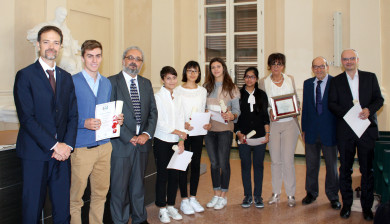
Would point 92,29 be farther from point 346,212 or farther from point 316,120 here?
point 346,212

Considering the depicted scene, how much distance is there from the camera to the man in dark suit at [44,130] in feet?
7.14

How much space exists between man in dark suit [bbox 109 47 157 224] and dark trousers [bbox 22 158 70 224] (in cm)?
53

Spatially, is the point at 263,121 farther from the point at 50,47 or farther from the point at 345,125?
the point at 50,47

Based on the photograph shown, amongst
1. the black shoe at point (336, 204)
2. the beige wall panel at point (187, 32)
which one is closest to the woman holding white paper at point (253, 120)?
the black shoe at point (336, 204)

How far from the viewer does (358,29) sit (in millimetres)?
6340

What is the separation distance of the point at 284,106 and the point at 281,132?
30 cm

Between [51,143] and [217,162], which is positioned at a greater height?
[51,143]

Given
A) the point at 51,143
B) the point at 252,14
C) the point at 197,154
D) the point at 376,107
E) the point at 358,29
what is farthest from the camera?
the point at 252,14

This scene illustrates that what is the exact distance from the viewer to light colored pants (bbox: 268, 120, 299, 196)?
371cm

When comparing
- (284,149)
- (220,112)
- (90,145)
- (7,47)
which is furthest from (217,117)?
(7,47)

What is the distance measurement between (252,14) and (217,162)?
192 inches

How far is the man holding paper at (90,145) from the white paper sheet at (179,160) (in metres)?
0.65

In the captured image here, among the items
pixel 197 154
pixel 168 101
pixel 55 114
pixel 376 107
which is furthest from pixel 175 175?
pixel 376 107

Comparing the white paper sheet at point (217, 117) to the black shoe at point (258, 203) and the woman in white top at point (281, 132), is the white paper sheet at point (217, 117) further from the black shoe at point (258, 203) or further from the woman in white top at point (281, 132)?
the black shoe at point (258, 203)
